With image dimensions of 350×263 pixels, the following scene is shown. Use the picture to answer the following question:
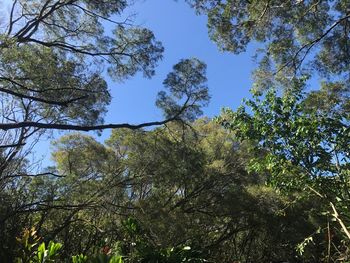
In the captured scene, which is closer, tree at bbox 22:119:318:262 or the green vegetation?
the green vegetation

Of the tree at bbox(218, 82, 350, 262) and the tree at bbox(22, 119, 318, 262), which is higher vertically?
the tree at bbox(22, 119, 318, 262)

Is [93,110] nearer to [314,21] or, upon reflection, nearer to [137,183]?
[137,183]

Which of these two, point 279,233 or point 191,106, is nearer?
point 191,106

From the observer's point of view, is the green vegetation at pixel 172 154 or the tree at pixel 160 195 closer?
the green vegetation at pixel 172 154

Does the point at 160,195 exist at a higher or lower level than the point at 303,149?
higher

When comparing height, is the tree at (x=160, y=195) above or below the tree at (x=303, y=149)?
above

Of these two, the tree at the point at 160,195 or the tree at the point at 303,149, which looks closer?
the tree at the point at 303,149

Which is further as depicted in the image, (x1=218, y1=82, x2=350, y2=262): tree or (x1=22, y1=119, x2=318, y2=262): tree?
(x1=22, y1=119, x2=318, y2=262): tree

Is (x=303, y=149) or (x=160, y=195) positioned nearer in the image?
→ (x=303, y=149)

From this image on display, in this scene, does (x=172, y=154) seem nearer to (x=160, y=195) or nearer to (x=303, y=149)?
(x=160, y=195)

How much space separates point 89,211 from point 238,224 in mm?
8725

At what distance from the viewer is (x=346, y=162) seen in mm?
6738

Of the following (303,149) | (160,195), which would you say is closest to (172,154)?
(160,195)

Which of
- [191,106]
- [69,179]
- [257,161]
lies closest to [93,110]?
[69,179]
